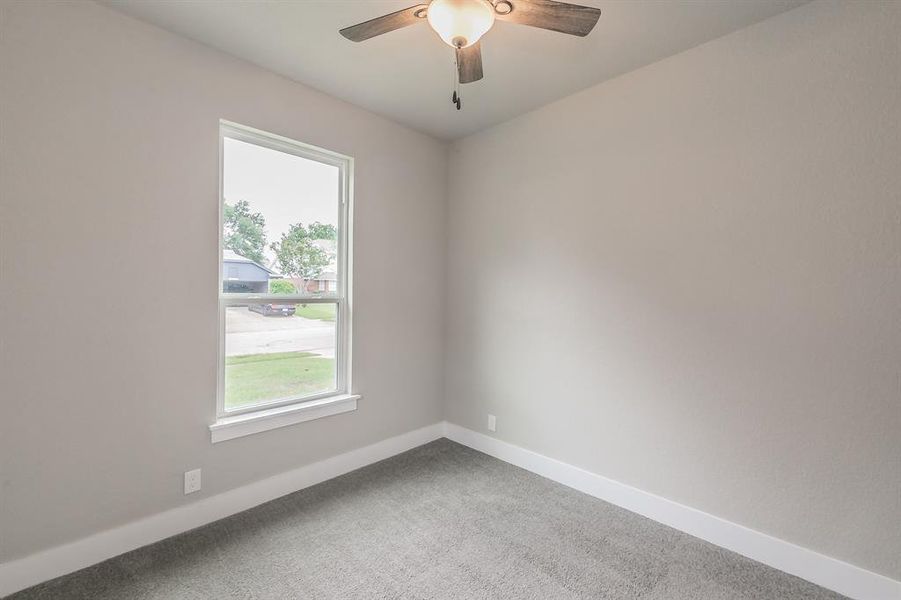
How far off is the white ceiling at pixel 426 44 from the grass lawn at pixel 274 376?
1789 millimetres

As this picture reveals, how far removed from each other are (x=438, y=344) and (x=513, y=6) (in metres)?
2.60

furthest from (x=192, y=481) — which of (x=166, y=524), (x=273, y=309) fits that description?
(x=273, y=309)

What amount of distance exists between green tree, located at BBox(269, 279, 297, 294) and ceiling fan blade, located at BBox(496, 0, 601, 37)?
1.94m

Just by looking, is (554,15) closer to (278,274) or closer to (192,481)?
(278,274)

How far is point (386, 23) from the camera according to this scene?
1.63m

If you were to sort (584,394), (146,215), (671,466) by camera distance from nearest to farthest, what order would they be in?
(146,215)
(671,466)
(584,394)

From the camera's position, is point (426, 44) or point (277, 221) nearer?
point (426, 44)

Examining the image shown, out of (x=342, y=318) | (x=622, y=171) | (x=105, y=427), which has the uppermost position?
(x=622, y=171)

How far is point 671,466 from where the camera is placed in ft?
7.60

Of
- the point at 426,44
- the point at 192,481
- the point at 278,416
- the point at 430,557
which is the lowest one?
the point at 430,557

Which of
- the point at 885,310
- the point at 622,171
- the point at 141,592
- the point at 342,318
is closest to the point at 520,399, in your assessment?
the point at 342,318

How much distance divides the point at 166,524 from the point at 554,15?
2999 millimetres

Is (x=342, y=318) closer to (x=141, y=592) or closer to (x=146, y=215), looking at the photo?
(x=146, y=215)

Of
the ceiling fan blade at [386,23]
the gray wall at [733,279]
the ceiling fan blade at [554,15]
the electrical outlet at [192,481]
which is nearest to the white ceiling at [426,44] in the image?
the gray wall at [733,279]
